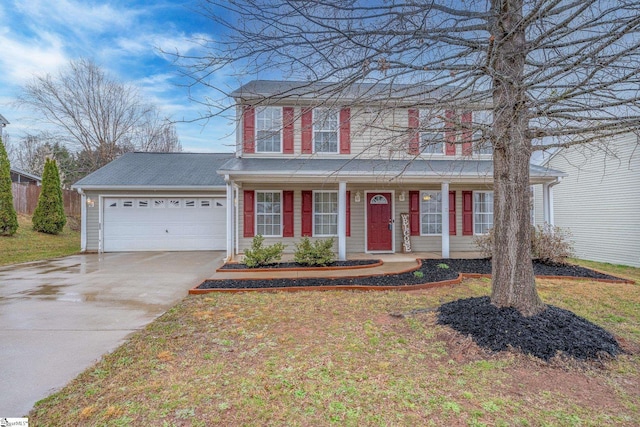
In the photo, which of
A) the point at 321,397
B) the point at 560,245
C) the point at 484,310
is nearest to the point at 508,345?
the point at 484,310

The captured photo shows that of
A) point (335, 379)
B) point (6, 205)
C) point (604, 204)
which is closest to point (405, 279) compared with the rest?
point (335, 379)

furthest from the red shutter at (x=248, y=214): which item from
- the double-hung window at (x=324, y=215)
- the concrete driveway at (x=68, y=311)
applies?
the double-hung window at (x=324, y=215)

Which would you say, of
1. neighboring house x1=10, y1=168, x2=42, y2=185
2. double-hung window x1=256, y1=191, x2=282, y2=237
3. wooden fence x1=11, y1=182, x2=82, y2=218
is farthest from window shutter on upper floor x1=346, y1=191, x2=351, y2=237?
neighboring house x1=10, y1=168, x2=42, y2=185

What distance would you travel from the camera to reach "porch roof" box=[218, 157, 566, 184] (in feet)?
26.7

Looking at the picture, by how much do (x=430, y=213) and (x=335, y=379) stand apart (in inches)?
347

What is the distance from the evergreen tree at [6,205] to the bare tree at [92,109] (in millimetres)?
7416

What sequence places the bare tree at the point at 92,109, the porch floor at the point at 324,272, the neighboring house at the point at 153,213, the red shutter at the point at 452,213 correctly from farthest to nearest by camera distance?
the bare tree at the point at 92,109, the neighboring house at the point at 153,213, the red shutter at the point at 452,213, the porch floor at the point at 324,272

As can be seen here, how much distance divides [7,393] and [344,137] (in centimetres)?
907

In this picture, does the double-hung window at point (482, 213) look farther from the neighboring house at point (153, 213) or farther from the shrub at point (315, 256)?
the neighboring house at point (153, 213)

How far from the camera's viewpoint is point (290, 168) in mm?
8711

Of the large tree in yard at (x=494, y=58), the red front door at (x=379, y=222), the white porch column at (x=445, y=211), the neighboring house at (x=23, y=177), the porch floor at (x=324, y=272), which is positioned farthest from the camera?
the neighboring house at (x=23, y=177)

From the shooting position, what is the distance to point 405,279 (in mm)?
6520

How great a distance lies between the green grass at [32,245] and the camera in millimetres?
10485

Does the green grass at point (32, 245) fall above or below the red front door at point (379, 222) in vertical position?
below
